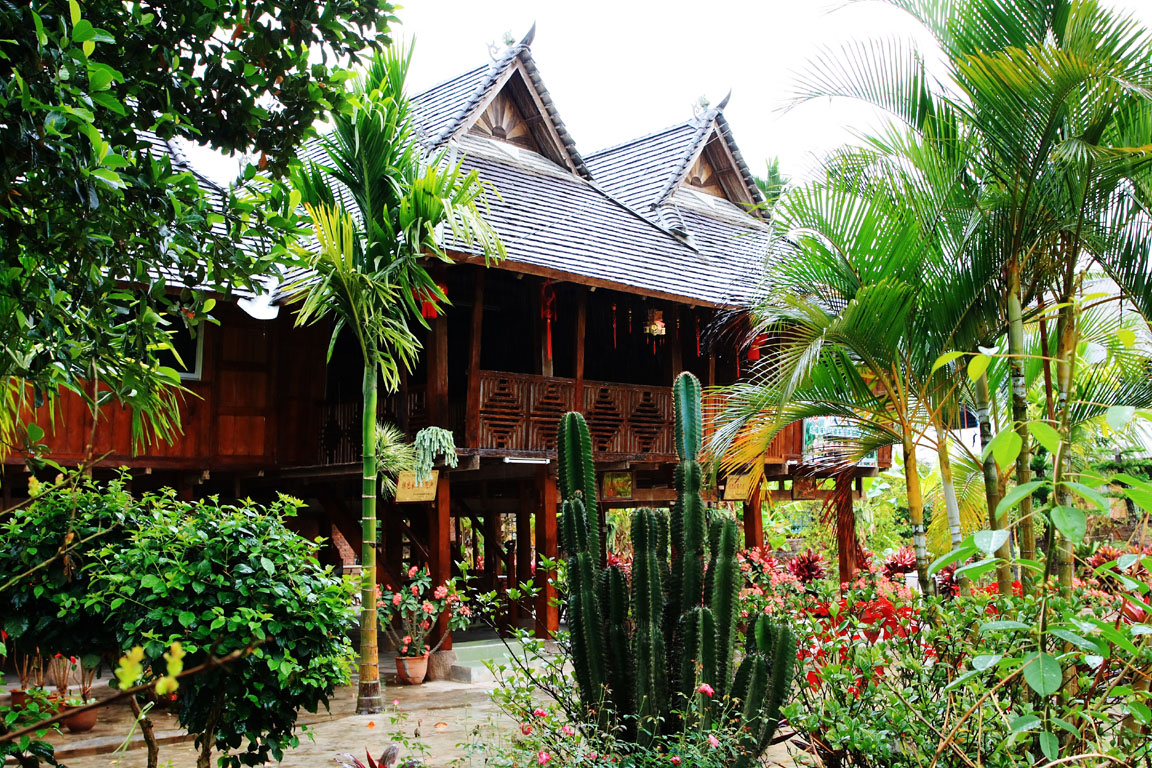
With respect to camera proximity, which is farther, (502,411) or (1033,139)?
(502,411)

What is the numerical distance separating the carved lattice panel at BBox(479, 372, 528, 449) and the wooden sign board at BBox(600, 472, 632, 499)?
2.30 metres

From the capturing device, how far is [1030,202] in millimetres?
4957

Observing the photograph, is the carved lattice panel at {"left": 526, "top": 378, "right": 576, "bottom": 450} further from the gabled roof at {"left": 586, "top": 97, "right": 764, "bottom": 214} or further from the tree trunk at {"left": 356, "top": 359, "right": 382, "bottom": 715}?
the gabled roof at {"left": 586, "top": 97, "right": 764, "bottom": 214}

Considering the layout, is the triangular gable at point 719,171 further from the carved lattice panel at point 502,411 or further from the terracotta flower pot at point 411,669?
the terracotta flower pot at point 411,669

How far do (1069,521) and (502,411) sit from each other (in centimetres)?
895

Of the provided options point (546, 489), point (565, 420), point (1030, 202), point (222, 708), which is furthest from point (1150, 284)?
point (546, 489)

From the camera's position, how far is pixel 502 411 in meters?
10.6

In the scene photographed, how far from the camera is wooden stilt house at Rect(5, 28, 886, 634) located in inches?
408

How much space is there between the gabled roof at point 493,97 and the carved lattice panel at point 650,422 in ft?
11.2

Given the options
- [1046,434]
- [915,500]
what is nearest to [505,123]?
[915,500]

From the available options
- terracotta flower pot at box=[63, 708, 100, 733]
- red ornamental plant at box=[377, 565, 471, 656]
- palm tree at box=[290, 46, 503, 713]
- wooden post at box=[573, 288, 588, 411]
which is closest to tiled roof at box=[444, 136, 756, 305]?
wooden post at box=[573, 288, 588, 411]

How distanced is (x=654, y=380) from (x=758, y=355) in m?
1.38

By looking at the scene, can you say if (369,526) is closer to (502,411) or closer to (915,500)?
(502,411)

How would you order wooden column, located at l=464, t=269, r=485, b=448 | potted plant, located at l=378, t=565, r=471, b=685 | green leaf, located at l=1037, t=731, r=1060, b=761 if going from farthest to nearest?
wooden column, located at l=464, t=269, r=485, b=448
potted plant, located at l=378, t=565, r=471, b=685
green leaf, located at l=1037, t=731, r=1060, b=761
